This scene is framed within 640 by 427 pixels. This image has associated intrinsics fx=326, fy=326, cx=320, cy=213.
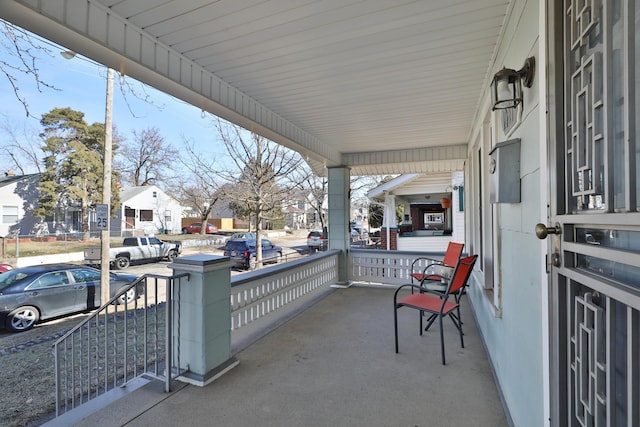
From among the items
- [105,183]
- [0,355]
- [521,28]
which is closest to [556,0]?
[521,28]

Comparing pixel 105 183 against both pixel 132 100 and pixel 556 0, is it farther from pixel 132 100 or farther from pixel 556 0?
pixel 556 0

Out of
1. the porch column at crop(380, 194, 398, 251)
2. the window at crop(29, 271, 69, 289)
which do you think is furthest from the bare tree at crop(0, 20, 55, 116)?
the porch column at crop(380, 194, 398, 251)

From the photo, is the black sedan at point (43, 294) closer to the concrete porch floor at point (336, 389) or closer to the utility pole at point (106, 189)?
the utility pole at point (106, 189)

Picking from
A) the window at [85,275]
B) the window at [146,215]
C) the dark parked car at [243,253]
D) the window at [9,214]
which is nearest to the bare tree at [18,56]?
the window at [85,275]

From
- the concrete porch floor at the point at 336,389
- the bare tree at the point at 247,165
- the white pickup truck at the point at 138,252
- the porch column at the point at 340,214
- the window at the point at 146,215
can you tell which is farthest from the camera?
the window at the point at 146,215

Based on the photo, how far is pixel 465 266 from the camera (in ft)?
9.93

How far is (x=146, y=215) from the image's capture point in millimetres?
24141

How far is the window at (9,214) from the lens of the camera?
15977 mm

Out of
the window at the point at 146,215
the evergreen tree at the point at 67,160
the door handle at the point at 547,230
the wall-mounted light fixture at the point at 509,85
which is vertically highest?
the evergreen tree at the point at 67,160

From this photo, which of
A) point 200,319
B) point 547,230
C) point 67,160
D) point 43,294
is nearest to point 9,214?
point 67,160

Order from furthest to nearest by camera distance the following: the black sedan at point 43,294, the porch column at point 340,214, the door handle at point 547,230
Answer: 1. the porch column at point 340,214
2. the black sedan at point 43,294
3. the door handle at point 547,230

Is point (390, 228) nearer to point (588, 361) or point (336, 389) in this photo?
point (336, 389)

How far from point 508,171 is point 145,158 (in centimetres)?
2901

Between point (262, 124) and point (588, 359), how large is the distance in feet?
10.9
